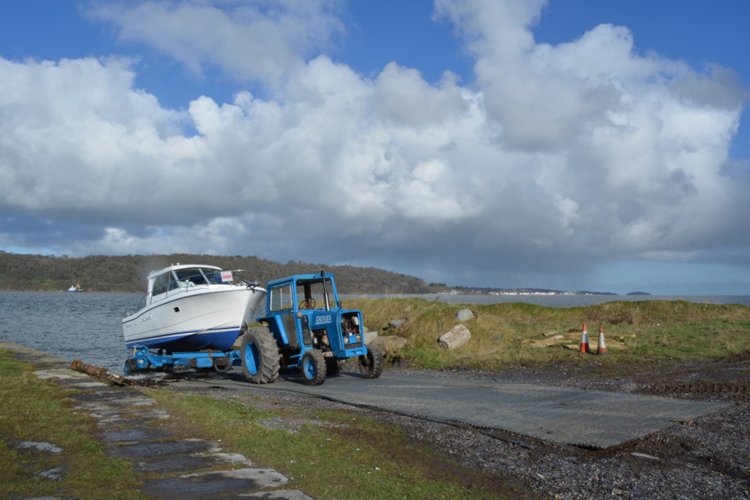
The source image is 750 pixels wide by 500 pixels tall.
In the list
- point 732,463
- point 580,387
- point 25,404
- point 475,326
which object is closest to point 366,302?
point 475,326

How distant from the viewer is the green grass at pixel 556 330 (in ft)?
57.5

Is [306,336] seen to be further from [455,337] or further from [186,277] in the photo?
[455,337]

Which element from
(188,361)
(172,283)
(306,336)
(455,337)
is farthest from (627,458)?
(172,283)

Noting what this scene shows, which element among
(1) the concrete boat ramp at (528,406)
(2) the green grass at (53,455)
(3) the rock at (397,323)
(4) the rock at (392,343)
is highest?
(3) the rock at (397,323)

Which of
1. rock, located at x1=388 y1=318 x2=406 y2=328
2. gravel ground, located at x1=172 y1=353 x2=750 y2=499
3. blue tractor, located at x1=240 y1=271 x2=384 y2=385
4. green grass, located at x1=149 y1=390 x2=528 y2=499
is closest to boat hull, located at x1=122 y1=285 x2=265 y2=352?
blue tractor, located at x1=240 y1=271 x2=384 y2=385

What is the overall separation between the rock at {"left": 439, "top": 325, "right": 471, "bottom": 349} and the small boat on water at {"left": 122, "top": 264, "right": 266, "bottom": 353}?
5.51 m

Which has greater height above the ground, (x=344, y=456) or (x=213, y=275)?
(x=213, y=275)

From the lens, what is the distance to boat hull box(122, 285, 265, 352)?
18.0 m

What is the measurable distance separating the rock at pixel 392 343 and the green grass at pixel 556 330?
0.29 m

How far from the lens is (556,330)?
77.3ft

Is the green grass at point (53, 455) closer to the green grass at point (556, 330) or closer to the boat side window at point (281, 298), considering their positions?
the boat side window at point (281, 298)

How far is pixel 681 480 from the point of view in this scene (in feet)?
20.4

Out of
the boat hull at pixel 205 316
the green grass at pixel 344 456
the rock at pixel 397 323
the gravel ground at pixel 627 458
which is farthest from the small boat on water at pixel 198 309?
the green grass at pixel 344 456

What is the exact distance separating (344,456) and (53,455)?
2.84m
